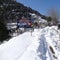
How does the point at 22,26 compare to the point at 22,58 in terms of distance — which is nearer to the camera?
the point at 22,58

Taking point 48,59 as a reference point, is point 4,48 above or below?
above

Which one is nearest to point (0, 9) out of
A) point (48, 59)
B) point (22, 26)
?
point (22, 26)

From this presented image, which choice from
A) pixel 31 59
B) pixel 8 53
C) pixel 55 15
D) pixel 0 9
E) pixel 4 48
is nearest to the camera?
pixel 31 59

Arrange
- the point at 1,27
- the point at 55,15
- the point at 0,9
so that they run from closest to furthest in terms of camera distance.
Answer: the point at 1,27
the point at 0,9
the point at 55,15

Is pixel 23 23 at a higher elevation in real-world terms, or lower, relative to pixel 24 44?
higher

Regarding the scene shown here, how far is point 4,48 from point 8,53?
972 millimetres

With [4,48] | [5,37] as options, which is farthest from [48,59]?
[5,37]

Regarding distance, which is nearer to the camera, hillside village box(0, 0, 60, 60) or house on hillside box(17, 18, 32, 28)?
hillside village box(0, 0, 60, 60)

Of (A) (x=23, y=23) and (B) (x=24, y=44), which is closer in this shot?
(B) (x=24, y=44)

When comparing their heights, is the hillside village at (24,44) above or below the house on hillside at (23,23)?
below

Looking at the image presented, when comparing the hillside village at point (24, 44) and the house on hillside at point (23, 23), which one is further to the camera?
the house on hillside at point (23, 23)

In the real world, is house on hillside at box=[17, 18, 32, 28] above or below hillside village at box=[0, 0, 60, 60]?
above

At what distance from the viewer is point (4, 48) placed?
12.5 m

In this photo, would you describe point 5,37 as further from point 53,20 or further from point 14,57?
point 53,20
